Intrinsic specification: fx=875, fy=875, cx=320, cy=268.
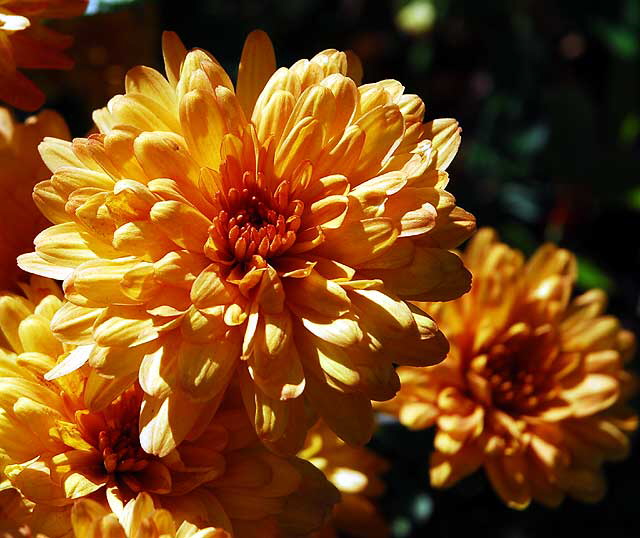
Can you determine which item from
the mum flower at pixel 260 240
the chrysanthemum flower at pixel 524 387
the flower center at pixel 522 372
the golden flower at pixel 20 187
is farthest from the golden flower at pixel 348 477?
the golden flower at pixel 20 187

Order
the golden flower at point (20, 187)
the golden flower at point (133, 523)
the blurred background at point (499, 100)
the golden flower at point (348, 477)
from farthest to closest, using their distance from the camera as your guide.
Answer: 1. the blurred background at point (499, 100)
2. the golden flower at point (348, 477)
3. the golden flower at point (20, 187)
4. the golden flower at point (133, 523)

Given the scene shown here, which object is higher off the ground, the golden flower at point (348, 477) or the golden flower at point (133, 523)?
the golden flower at point (133, 523)

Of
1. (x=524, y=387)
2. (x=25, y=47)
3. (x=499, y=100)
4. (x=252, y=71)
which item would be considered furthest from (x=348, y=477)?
(x=499, y=100)

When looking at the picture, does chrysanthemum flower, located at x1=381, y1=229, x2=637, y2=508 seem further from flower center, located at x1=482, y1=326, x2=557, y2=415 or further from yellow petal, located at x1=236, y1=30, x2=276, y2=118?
yellow petal, located at x1=236, y1=30, x2=276, y2=118

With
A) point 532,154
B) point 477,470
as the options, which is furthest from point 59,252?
point 532,154

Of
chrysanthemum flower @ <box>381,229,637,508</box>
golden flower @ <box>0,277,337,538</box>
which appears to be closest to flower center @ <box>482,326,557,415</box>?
chrysanthemum flower @ <box>381,229,637,508</box>

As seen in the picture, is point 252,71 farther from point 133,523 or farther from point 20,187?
point 133,523

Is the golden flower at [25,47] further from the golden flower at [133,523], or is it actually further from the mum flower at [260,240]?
the golden flower at [133,523]
